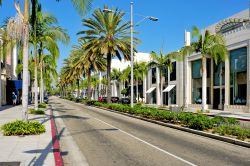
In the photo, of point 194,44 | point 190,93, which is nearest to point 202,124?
point 194,44

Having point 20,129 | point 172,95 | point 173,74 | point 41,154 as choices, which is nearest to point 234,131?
point 41,154

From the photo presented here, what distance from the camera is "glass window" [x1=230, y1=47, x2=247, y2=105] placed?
3578 centimetres

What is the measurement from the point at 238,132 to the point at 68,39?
55.2 feet

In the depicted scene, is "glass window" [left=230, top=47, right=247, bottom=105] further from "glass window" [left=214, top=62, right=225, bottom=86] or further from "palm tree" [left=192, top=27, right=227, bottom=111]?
"palm tree" [left=192, top=27, right=227, bottom=111]

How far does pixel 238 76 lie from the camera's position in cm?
3700

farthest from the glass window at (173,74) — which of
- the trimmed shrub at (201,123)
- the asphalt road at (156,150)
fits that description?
the asphalt road at (156,150)

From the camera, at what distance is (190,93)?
48625 millimetres

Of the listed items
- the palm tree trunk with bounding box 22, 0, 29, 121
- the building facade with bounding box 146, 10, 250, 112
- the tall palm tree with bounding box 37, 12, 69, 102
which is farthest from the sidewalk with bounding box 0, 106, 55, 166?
the building facade with bounding box 146, 10, 250, 112

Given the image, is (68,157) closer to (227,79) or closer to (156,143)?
(156,143)

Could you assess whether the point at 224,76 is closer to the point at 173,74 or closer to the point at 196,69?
the point at 196,69

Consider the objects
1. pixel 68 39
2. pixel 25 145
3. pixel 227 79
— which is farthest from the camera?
pixel 227 79

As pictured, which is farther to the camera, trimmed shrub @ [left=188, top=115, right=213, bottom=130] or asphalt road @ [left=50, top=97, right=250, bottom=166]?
trimmed shrub @ [left=188, top=115, right=213, bottom=130]

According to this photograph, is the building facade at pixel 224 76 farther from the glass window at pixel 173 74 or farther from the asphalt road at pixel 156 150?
the asphalt road at pixel 156 150

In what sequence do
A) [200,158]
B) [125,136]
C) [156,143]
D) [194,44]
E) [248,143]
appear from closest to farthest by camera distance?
[200,158], [248,143], [156,143], [125,136], [194,44]
